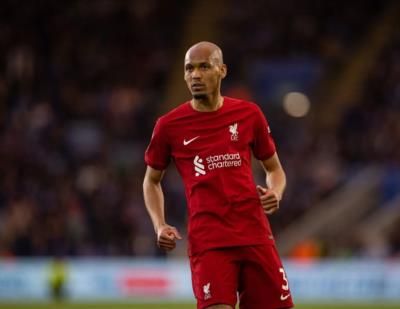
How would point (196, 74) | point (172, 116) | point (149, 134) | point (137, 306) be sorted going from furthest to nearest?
1. point (149, 134)
2. point (137, 306)
3. point (172, 116)
4. point (196, 74)

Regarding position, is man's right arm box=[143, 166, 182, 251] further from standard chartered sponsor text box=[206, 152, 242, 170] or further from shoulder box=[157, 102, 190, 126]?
standard chartered sponsor text box=[206, 152, 242, 170]

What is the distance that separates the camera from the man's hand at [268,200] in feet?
20.5

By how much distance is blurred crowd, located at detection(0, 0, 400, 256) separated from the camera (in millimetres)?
19250

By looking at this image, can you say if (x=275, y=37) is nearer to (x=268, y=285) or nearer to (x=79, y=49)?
(x=79, y=49)

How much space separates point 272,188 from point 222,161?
0.36 m

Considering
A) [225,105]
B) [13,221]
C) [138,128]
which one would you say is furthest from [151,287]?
[225,105]

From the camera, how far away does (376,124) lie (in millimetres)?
20688

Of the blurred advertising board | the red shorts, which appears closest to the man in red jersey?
the red shorts

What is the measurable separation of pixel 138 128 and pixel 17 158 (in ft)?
7.95

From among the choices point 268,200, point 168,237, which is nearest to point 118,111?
point 168,237

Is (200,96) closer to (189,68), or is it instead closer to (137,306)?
(189,68)

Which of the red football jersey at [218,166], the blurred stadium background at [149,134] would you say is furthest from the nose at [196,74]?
the blurred stadium background at [149,134]

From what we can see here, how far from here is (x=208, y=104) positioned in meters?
6.62

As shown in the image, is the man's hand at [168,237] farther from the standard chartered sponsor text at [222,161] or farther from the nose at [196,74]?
the nose at [196,74]
